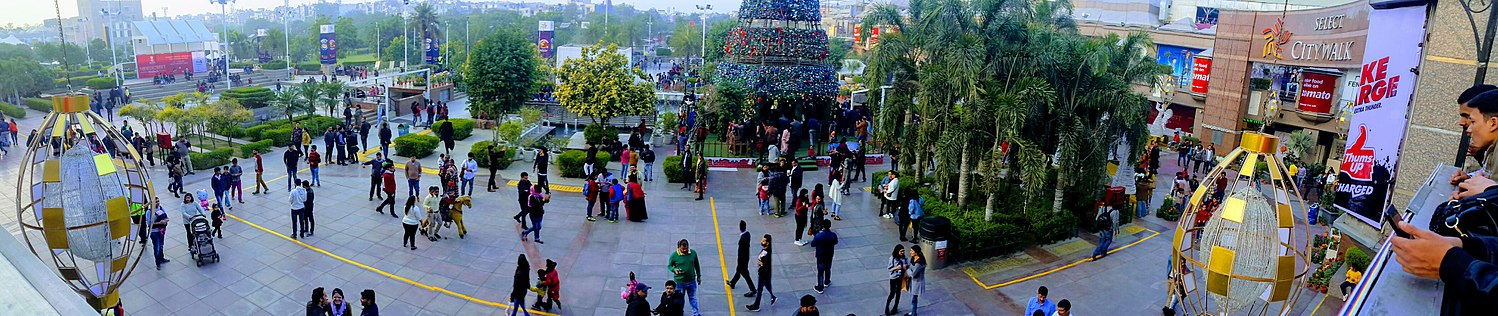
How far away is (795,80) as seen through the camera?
28234 mm

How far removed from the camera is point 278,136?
27.4 meters

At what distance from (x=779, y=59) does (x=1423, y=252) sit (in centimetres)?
2552

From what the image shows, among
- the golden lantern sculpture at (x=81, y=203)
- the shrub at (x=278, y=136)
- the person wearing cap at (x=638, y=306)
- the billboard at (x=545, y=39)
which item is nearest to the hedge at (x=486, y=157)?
the shrub at (x=278, y=136)

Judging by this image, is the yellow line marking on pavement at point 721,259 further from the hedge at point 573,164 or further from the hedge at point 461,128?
the hedge at point 461,128

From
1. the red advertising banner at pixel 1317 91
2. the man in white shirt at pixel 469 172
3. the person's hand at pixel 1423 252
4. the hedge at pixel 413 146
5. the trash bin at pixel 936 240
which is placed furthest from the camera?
the red advertising banner at pixel 1317 91

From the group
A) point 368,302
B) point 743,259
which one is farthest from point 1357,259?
point 368,302

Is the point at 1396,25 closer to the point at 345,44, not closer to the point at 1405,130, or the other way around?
the point at 1405,130

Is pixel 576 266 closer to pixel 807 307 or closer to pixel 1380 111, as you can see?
pixel 807 307

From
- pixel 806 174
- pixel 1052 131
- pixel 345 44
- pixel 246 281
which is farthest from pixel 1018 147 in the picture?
pixel 345 44

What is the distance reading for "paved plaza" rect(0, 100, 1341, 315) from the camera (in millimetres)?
13039

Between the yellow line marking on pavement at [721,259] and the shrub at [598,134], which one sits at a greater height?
the shrub at [598,134]

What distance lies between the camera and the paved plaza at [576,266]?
42.8 ft

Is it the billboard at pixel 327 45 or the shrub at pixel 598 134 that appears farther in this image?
the billboard at pixel 327 45

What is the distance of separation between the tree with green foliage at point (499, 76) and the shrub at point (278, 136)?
716cm
